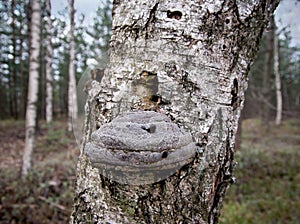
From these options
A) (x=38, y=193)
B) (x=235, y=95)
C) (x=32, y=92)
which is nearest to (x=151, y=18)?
(x=235, y=95)

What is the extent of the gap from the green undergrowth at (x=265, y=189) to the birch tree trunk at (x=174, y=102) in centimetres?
199

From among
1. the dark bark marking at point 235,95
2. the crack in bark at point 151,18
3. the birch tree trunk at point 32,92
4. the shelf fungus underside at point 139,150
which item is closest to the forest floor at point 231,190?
the birch tree trunk at point 32,92

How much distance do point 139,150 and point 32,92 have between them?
22.1ft

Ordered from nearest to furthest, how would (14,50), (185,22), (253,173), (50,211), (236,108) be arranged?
(185,22) < (236,108) < (50,211) < (253,173) < (14,50)

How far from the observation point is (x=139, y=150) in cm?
76

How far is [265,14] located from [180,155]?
62 cm

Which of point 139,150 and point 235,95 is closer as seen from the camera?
point 139,150

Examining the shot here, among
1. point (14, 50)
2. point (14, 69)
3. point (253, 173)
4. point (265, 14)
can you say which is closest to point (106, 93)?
point (265, 14)

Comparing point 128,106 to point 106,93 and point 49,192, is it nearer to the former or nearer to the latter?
point 106,93

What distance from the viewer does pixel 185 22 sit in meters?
0.91

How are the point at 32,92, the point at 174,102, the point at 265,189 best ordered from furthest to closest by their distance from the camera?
the point at 32,92 < the point at 265,189 < the point at 174,102

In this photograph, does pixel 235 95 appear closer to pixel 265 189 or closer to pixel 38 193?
pixel 38 193

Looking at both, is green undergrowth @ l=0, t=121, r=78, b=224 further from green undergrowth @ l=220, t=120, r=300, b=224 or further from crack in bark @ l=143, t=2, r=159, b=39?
crack in bark @ l=143, t=2, r=159, b=39

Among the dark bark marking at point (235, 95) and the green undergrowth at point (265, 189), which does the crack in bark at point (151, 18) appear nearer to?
the dark bark marking at point (235, 95)
